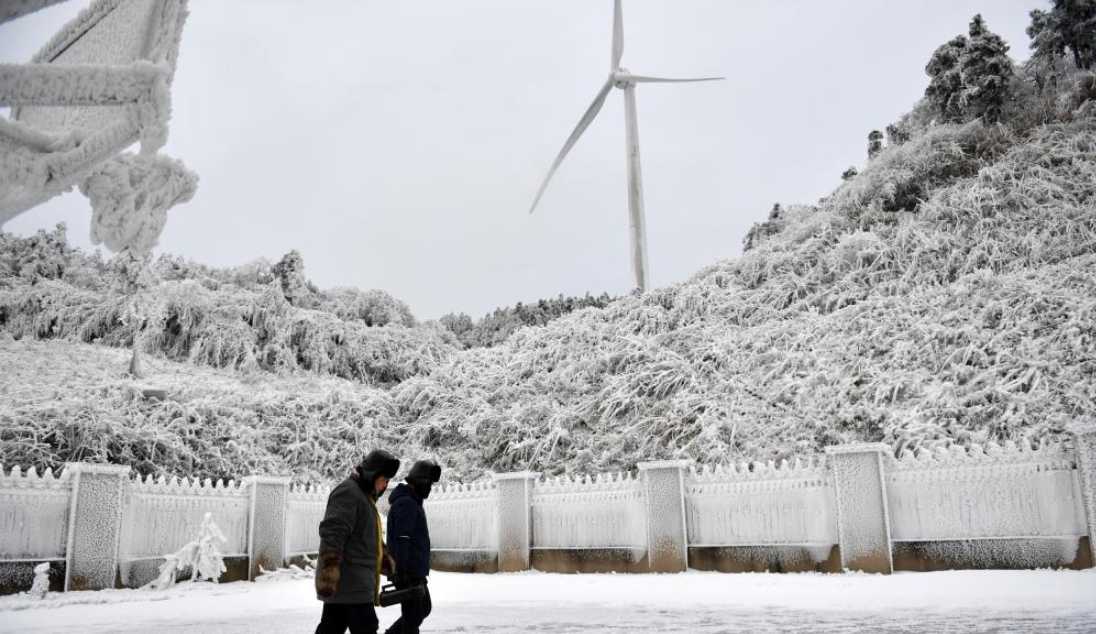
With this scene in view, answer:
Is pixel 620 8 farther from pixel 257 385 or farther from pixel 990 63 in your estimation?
pixel 257 385

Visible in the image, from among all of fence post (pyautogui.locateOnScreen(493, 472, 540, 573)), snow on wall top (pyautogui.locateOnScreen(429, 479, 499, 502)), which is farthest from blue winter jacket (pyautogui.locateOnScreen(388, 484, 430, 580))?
snow on wall top (pyautogui.locateOnScreen(429, 479, 499, 502))

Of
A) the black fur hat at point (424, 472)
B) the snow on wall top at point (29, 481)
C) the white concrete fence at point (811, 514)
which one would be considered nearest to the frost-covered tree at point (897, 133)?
the white concrete fence at point (811, 514)

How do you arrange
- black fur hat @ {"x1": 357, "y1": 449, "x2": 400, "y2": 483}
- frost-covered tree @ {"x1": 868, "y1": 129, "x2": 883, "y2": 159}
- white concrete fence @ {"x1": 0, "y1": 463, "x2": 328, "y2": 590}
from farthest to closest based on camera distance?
frost-covered tree @ {"x1": 868, "y1": 129, "x2": 883, "y2": 159}
white concrete fence @ {"x1": 0, "y1": 463, "x2": 328, "y2": 590}
black fur hat @ {"x1": 357, "y1": 449, "x2": 400, "y2": 483}

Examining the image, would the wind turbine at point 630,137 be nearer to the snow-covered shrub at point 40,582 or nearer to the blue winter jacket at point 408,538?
the snow-covered shrub at point 40,582

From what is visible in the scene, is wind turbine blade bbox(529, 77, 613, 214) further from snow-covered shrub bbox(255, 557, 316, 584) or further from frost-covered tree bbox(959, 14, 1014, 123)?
snow-covered shrub bbox(255, 557, 316, 584)

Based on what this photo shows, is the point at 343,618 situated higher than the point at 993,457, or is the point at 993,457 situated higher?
the point at 993,457

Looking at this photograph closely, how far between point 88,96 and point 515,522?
13293mm

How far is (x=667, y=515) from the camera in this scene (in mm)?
13500

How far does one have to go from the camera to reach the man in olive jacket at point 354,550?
4230 mm

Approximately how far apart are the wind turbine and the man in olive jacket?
1035 inches

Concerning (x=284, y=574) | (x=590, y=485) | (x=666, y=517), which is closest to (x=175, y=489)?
(x=284, y=574)

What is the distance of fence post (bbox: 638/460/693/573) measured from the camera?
43.9ft

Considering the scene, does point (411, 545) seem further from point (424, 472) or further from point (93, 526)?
point (93, 526)

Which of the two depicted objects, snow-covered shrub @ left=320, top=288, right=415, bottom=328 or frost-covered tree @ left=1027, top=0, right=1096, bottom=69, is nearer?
frost-covered tree @ left=1027, top=0, right=1096, bottom=69
